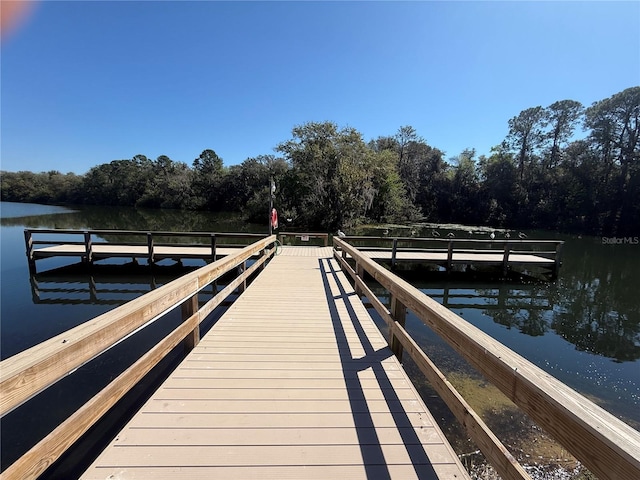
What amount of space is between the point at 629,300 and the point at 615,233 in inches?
979

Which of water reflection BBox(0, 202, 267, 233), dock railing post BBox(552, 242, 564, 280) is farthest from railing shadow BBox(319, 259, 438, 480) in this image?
water reflection BBox(0, 202, 267, 233)

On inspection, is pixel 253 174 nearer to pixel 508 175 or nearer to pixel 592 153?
pixel 508 175

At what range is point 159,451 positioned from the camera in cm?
152

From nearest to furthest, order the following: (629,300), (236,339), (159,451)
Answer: (159,451)
(236,339)
(629,300)

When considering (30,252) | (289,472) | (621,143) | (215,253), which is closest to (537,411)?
(289,472)

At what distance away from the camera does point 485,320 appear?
6.35 metres

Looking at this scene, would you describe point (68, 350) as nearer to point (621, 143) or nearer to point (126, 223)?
point (126, 223)

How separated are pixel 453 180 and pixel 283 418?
127 feet

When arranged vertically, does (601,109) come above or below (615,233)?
above

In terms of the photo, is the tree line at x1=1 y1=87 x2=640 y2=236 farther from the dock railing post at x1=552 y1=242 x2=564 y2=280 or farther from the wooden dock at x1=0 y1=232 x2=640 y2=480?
the wooden dock at x1=0 y1=232 x2=640 y2=480

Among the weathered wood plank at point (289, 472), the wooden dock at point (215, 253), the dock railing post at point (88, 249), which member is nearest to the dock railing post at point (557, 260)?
the wooden dock at point (215, 253)

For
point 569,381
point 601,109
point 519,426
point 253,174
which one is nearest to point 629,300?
point 569,381

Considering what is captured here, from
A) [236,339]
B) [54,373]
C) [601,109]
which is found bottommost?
[236,339]

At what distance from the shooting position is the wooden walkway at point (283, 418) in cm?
146
